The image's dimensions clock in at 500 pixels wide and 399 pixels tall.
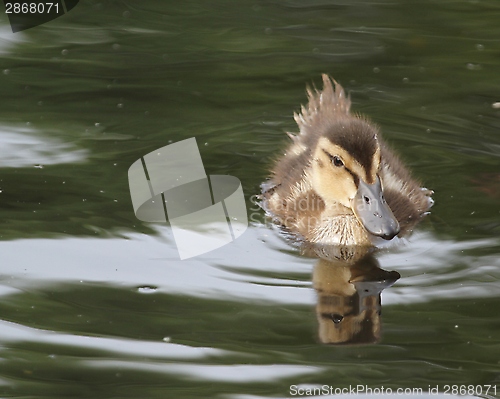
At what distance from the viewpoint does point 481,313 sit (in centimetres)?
397

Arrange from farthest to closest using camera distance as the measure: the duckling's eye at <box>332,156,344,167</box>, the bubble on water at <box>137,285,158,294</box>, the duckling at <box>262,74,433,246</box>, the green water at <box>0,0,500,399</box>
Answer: the duckling's eye at <box>332,156,344,167</box>, the duckling at <box>262,74,433,246</box>, the bubble on water at <box>137,285,158,294</box>, the green water at <box>0,0,500,399</box>

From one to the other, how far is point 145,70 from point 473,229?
289 centimetres

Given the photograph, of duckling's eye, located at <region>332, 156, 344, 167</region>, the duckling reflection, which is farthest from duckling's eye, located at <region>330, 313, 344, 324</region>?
duckling's eye, located at <region>332, 156, 344, 167</region>

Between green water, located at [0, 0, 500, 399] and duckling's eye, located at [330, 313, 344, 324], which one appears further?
duckling's eye, located at [330, 313, 344, 324]

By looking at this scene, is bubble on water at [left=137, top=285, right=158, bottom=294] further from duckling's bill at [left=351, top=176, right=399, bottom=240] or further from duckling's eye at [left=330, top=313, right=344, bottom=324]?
duckling's bill at [left=351, top=176, right=399, bottom=240]

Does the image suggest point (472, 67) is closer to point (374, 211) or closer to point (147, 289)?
point (374, 211)

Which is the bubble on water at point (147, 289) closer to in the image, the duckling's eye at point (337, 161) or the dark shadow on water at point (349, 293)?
the dark shadow on water at point (349, 293)

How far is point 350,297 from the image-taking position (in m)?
4.20

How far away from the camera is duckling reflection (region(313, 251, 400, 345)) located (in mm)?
3840

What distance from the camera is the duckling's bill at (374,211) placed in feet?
15.0

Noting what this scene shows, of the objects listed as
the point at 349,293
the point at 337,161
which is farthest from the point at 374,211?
the point at 349,293

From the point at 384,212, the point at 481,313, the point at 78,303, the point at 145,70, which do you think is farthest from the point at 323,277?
the point at 145,70

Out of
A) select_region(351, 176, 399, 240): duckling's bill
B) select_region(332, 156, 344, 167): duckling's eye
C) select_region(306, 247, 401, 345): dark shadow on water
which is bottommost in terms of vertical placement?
select_region(306, 247, 401, 345): dark shadow on water

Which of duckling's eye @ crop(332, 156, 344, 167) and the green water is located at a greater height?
duckling's eye @ crop(332, 156, 344, 167)
